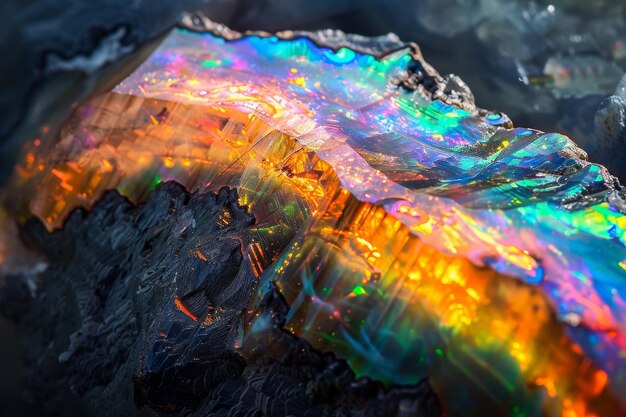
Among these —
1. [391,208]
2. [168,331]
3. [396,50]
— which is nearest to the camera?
[391,208]

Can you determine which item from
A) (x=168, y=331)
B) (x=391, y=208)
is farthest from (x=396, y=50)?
(x=168, y=331)

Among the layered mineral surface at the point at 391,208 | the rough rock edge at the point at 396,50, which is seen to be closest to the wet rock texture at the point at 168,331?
the layered mineral surface at the point at 391,208

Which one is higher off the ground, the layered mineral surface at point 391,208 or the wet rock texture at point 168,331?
the layered mineral surface at point 391,208

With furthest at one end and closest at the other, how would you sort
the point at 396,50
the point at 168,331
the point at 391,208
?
1. the point at 396,50
2. the point at 168,331
3. the point at 391,208

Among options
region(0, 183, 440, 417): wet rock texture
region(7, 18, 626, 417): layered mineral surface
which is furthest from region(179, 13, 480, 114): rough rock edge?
region(0, 183, 440, 417): wet rock texture

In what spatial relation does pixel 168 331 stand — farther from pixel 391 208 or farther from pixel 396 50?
pixel 396 50

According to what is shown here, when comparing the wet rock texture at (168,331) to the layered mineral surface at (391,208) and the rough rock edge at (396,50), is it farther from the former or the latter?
the rough rock edge at (396,50)
